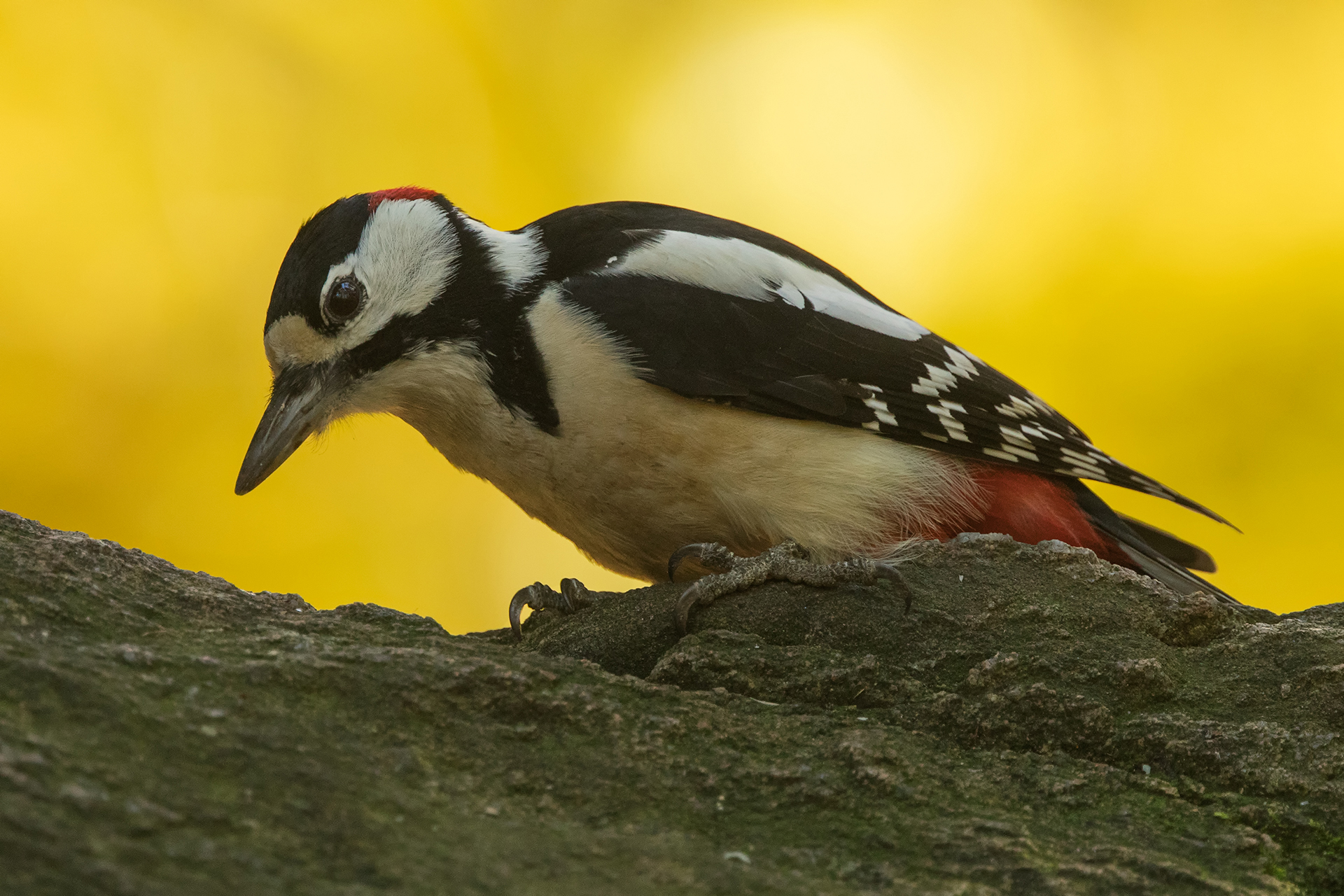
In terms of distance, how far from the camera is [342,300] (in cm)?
253

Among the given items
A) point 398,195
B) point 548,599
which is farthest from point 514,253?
point 548,599

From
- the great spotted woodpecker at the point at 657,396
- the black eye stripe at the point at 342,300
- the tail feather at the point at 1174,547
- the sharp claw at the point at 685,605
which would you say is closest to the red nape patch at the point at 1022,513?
the great spotted woodpecker at the point at 657,396

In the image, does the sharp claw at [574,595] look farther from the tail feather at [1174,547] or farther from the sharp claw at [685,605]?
the tail feather at [1174,547]

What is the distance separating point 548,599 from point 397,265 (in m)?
0.82

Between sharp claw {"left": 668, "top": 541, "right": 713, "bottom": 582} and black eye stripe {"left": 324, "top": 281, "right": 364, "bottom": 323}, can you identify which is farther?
black eye stripe {"left": 324, "top": 281, "right": 364, "bottom": 323}

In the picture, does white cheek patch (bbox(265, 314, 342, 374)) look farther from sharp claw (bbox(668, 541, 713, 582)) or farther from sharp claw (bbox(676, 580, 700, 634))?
sharp claw (bbox(676, 580, 700, 634))

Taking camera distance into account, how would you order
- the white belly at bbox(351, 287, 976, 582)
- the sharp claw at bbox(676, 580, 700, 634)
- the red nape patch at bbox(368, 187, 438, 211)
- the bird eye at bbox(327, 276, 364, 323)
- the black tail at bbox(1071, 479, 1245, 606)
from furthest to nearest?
the red nape patch at bbox(368, 187, 438, 211) → the black tail at bbox(1071, 479, 1245, 606) → the bird eye at bbox(327, 276, 364, 323) → the white belly at bbox(351, 287, 976, 582) → the sharp claw at bbox(676, 580, 700, 634)

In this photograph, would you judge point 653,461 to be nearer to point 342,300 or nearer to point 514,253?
point 514,253

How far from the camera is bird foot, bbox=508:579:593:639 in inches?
96.1

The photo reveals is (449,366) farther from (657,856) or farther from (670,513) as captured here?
(657,856)

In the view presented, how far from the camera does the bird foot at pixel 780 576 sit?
6.85 ft

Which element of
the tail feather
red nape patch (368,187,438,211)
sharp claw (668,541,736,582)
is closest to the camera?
sharp claw (668,541,736,582)

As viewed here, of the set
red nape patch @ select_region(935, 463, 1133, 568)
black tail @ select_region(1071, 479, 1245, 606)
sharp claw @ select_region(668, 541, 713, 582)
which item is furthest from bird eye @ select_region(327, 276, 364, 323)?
black tail @ select_region(1071, 479, 1245, 606)

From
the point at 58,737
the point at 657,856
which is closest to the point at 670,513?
the point at 657,856
